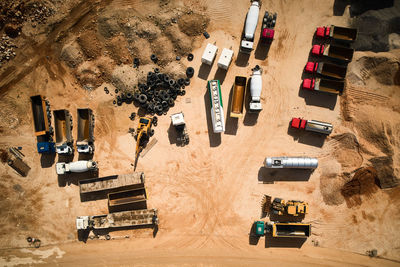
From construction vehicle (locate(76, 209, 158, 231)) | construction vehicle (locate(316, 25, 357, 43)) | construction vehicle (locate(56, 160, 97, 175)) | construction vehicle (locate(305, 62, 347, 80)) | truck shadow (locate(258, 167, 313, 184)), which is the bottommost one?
construction vehicle (locate(76, 209, 158, 231))

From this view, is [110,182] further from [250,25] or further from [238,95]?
[250,25]

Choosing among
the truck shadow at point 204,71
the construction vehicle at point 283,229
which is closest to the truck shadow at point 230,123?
the truck shadow at point 204,71

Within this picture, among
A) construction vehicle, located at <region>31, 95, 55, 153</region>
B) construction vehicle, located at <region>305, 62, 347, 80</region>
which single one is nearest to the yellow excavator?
construction vehicle, located at <region>31, 95, 55, 153</region>

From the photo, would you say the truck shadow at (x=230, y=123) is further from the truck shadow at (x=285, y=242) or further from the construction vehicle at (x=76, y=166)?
the construction vehicle at (x=76, y=166)

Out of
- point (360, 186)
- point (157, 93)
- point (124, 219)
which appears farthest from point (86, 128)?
point (360, 186)

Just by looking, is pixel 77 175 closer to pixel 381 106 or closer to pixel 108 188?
pixel 108 188

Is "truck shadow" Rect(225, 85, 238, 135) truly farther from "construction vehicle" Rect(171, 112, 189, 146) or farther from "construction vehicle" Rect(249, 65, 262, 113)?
"construction vehicle" Rect(171, 112, 189, 146)

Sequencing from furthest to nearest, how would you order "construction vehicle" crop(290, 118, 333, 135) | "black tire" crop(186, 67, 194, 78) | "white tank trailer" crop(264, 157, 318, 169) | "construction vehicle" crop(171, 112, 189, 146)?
"black tire" crop(186, 67, 194, 78)
"construction vehicle" crop(290, 118, 333, 135)
"construction vehicle" crop(171, 112, 189, 146)
"white tank trailer" crop(264, 157, 318, 169)
